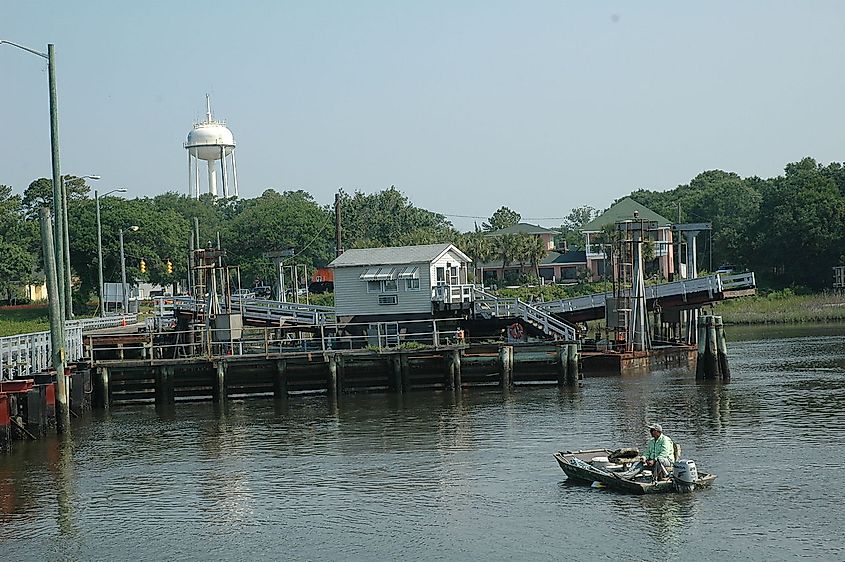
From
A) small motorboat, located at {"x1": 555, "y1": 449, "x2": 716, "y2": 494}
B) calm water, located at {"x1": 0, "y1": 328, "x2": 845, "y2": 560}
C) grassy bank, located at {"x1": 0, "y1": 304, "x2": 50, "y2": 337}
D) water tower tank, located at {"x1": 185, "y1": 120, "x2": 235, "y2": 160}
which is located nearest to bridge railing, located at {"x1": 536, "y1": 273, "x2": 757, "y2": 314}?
calm water, located at {"x1": 0, "y1": 328, "x2": 845, "y2": 560}

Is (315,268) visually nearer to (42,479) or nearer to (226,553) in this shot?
(42,479)

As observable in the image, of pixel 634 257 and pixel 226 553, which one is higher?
pixel 634 257

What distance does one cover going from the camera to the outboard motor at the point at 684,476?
27234mm

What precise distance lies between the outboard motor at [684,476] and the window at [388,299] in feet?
105

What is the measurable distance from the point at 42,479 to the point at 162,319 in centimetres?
3142

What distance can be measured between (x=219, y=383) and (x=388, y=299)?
1358 cm

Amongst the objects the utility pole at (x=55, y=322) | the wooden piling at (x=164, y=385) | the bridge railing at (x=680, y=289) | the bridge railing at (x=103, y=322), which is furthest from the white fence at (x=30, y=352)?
the bridge railing at (x=680, y=289)

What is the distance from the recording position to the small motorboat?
27.3 m

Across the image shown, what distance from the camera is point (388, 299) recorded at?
58.6m

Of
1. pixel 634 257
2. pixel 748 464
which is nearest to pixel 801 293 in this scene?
pixel 634 257

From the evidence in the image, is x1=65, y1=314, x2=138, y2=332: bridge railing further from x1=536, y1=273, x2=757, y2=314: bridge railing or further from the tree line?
the tree line

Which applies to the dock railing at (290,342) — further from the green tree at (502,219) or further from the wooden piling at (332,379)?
the green tree at (502,219)

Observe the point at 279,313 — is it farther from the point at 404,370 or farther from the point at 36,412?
the point at 36,412

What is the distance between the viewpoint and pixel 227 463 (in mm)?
33938
